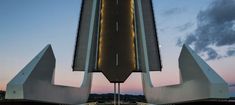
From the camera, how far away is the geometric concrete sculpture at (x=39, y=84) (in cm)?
988

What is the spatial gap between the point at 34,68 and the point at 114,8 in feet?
28.6

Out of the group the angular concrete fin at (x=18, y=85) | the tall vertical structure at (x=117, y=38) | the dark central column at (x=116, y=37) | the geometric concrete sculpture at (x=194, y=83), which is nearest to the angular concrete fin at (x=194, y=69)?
the geometric concrete sculpture at (x=194, y=83)

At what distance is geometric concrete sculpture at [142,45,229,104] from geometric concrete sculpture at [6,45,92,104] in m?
5.47

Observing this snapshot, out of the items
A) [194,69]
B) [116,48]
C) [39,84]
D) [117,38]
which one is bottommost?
[39,84]

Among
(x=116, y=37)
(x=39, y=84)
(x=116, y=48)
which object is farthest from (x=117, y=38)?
(x=39, y=84)

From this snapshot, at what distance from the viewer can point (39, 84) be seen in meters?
11.5

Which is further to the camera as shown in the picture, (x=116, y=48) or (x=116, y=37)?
(x=116, y=48)

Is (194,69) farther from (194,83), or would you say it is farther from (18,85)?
(18,85)

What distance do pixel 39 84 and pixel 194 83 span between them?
20.4ft

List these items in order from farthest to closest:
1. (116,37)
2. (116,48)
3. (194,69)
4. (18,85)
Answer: (116,48)
(116,37)
(194,69)
(18,85)

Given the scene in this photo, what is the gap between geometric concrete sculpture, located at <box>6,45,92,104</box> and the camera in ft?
32.4

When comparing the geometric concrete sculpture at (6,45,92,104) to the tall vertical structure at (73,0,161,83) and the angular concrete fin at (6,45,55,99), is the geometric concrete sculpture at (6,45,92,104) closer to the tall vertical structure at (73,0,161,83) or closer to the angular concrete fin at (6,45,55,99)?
the angular concrete fin at (6,45,55,99)

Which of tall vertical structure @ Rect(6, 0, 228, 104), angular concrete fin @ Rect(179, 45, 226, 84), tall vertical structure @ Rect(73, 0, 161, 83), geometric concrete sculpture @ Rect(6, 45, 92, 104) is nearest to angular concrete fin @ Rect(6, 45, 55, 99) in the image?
geometric concrete sculpture @ Rect(6, 45, 92, 104)

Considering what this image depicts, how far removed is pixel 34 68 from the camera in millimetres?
10820
